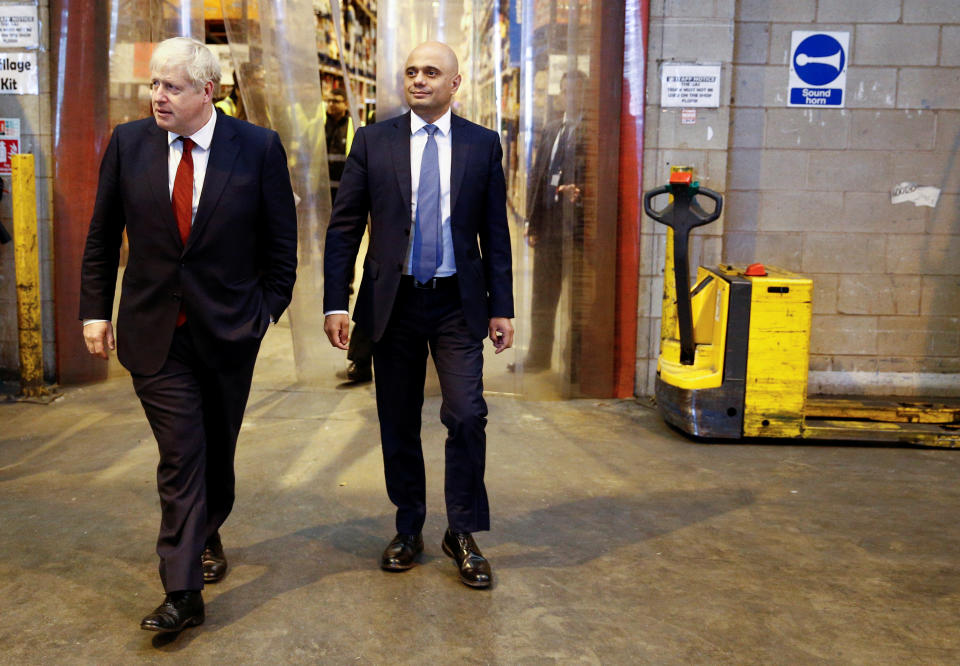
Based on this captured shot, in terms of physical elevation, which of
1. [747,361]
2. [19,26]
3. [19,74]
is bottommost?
[747,361]

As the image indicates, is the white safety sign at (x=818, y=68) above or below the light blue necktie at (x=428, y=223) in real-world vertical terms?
above

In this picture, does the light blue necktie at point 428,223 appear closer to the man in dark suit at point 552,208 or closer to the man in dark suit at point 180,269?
the man in dark suit at point 180,269

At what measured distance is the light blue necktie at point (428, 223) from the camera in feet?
10.6

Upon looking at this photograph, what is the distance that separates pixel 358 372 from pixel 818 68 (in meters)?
3.36

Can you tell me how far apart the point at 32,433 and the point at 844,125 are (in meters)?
4.96

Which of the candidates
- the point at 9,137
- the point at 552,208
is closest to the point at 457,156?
the point at 552,208

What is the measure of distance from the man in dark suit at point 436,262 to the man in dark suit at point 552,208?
2.48 metres

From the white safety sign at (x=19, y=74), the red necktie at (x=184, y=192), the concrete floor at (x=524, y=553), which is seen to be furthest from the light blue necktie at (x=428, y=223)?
the white safety sign at (x=19, y=74)

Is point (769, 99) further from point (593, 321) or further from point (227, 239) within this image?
point (227, 239)

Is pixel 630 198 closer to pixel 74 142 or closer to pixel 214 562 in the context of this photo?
pixel 74 142

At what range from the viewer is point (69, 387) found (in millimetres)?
6020

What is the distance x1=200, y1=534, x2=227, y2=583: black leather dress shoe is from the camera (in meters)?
3.25

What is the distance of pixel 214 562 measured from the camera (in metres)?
3.28

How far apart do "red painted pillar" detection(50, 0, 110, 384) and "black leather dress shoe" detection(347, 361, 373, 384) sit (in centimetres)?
152
